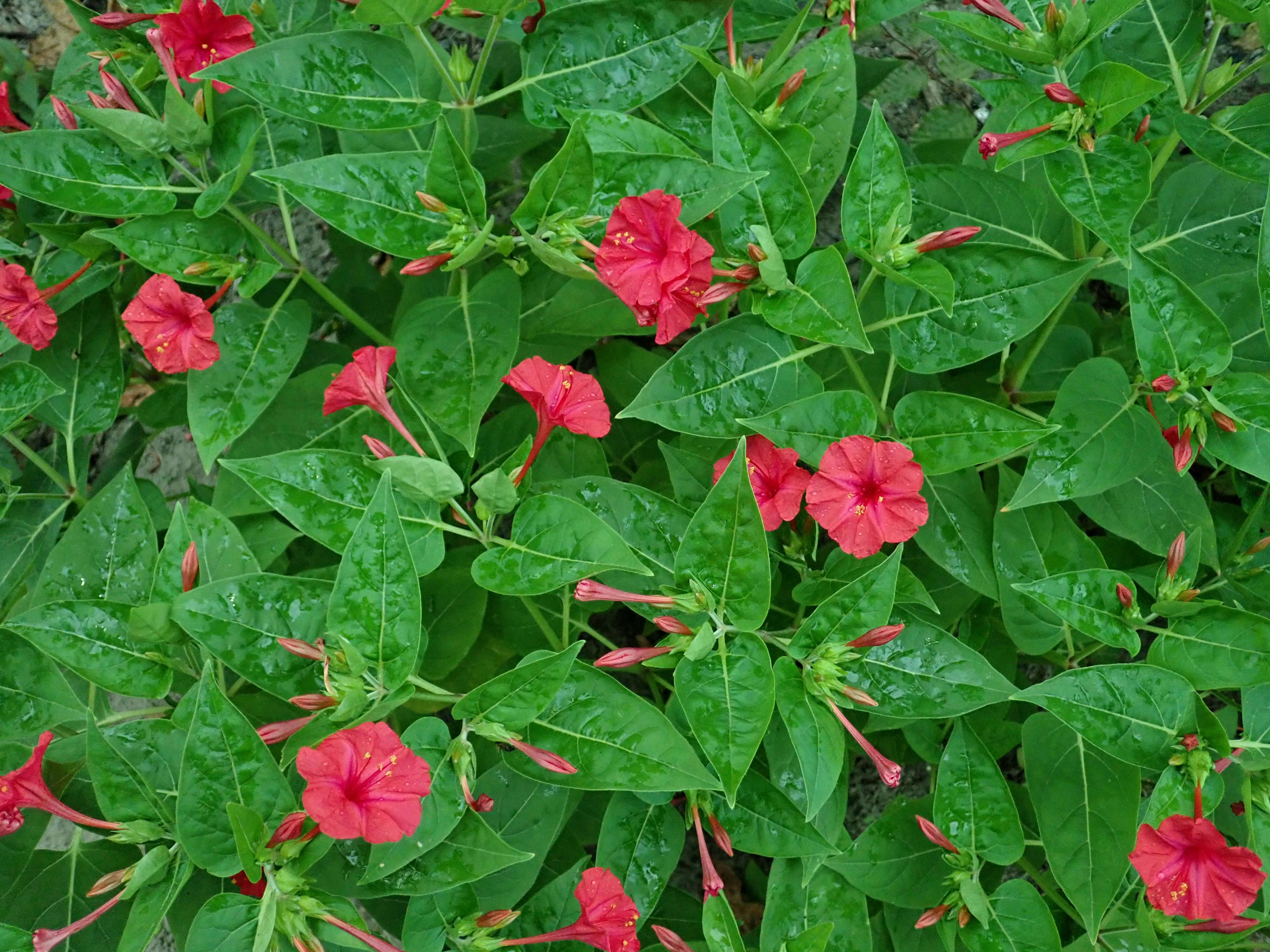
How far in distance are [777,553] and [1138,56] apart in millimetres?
1176

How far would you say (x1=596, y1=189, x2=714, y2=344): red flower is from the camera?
1.57 m

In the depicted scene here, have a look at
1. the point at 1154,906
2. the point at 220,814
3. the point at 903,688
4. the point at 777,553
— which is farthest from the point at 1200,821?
the point at 220,814

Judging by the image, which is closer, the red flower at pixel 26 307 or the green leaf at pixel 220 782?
the green leaf at pixel 220 782

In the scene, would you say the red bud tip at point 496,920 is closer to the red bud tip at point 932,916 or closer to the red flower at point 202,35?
the red bud tip at point 932,916

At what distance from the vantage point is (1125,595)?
1.69m

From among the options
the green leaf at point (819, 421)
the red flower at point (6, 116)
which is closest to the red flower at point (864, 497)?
the green leaf at point (819, 421)

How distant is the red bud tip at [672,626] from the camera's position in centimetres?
157

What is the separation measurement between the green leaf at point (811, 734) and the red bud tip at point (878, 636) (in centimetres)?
11

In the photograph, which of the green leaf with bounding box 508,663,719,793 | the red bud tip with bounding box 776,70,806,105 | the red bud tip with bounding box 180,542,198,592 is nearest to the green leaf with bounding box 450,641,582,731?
the green leaf with bounding box 508,663,719,793

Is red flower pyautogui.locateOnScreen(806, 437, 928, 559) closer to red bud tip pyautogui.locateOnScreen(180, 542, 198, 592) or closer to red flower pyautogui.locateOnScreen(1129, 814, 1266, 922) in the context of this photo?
red flower pyautogui.locateOnScreen(1129, 814, 1266, 922)

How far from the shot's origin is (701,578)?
5.20 feet

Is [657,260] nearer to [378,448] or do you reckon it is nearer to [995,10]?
[378,448]

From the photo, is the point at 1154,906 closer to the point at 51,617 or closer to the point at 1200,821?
the point at 1200,821

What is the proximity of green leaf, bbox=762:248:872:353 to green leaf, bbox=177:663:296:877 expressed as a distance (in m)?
1.05
